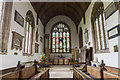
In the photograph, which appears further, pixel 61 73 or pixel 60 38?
pixel 60 38

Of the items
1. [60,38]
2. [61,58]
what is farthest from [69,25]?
[61,58]

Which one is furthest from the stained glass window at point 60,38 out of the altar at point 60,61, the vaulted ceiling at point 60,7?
the vaulted ceiling at point 60,7

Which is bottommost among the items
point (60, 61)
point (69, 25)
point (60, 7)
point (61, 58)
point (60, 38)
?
point (60, 61)

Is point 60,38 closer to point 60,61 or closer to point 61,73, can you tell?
point 60,61

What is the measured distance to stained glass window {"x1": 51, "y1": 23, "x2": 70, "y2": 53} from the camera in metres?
12.7

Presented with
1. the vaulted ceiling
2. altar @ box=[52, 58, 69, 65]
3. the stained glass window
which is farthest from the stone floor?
the stained glass window

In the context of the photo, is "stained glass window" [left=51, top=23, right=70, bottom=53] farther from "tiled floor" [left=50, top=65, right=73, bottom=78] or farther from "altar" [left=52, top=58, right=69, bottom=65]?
"tiled floor" [left=50, top=65, right=73, bottom=78]

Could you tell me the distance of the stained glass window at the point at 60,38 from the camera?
1274cm

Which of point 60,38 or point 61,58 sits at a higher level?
point 60,38

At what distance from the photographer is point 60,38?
13070 millimetres

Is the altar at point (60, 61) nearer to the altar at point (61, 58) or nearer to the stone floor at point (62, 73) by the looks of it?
the altar at point (61, 58)

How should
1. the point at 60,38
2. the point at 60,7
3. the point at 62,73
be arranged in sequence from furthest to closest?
the point at 60,38 < the point at 60,7 < the point at 62,73

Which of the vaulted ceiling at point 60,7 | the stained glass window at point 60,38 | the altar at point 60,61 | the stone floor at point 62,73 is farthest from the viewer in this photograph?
the stained glass window at point 60,38

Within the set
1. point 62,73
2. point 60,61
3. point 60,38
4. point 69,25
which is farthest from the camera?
point 69,25
